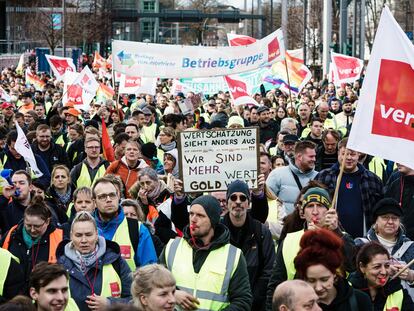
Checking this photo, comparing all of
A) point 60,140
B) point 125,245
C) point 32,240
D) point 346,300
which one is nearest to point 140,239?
point 125,245

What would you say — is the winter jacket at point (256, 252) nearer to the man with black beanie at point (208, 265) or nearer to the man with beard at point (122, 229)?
the man with beard at point (122, 229)

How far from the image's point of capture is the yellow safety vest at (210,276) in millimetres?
6793

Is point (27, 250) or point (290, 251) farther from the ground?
point (290, 251)

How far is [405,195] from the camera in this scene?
10070 mm

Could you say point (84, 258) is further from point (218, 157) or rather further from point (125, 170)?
point (125, 170)

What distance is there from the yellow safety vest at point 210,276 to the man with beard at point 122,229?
0.99m

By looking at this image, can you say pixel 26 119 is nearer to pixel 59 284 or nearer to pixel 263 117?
pixel 263 117

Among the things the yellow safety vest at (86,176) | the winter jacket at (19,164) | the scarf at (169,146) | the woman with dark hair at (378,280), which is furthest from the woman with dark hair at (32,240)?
the scarf at (169,146)

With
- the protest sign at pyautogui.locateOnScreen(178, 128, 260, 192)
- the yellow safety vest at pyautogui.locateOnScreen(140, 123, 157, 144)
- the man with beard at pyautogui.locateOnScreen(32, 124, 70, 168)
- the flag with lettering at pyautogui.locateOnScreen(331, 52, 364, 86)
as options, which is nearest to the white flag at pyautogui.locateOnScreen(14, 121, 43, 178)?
the man with beard at pyautogui.locateOnScreen(32, 124, 70, 168)

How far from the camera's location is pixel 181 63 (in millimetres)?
16266

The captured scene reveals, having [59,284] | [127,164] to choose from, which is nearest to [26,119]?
[127,164]

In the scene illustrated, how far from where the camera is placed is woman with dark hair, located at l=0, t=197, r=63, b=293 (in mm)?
7867

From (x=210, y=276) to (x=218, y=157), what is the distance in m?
2.89

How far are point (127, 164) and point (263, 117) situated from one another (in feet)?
17.6
